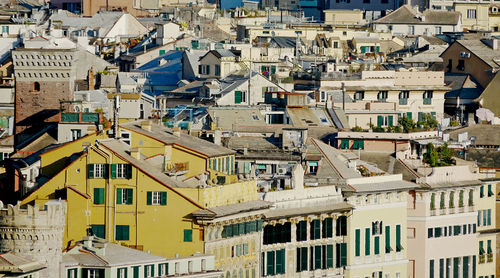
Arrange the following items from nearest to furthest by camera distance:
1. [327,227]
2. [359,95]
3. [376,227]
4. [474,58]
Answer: [327,227] → [376,227] → [359,95] → [474,58]

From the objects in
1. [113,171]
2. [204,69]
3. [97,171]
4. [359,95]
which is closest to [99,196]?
[97,171]

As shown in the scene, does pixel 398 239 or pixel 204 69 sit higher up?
pixel 204 69

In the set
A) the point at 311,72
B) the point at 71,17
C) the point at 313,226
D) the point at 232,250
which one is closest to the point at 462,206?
the point at 313,226

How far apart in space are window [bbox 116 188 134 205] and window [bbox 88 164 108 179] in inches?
27.1

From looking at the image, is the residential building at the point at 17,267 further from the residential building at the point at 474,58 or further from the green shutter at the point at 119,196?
the residential building at the point at 474,58

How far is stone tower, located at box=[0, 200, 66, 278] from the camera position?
76.2 meters

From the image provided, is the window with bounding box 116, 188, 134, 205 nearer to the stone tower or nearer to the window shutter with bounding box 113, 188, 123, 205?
the window shutter with bounding box 113, 188, 123, 205

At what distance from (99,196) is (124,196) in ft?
2.76

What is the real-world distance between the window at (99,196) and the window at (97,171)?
43 centimetres

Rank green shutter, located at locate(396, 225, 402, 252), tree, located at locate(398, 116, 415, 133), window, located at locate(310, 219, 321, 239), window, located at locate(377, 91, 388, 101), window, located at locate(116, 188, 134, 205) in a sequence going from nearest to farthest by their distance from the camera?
window, located at locate(116, 188, 134, 205) → window, located at locate(310, 219, 321, 239) → green shutter, located at locate(396, 225, 402, 252) → tree, located at locate(398, 116, 415, 133) → window, located at locate(377, 91, 388, 101)

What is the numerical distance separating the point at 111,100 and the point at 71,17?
7900 cm

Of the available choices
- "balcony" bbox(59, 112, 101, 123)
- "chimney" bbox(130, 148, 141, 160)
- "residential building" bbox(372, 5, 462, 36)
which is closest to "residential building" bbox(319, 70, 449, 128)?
"balcony" bbox(59, 112, 101, 123)

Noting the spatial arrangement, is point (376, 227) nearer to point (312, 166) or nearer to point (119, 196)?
point (312, 166)

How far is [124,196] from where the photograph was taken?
3243 inches
